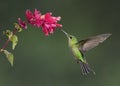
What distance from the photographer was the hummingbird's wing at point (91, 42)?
3.59m

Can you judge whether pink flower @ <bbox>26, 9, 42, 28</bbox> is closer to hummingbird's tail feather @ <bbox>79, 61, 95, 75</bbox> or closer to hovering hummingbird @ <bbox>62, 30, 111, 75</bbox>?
hovering hummingbird @ <bbox>62, 30, 111, 75</bbox>

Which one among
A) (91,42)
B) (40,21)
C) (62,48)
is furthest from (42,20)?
(62,48)

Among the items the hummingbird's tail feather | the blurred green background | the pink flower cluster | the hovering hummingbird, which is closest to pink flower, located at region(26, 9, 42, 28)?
the pink flower cluster

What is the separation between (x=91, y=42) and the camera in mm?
3691

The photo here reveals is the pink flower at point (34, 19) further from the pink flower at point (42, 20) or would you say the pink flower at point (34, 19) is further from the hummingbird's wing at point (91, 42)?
the hummingbird's wing at point (91, 42)

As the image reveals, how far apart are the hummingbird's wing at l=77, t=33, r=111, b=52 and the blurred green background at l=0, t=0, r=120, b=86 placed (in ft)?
14.5

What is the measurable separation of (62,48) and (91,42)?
18.1 ft

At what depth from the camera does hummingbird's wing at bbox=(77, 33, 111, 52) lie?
359 cm

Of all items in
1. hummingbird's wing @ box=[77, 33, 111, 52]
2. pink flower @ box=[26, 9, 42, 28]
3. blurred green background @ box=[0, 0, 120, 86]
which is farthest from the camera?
blurred green background @ box=[0, 0, 120, 86]

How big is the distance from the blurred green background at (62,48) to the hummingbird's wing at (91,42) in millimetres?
4412

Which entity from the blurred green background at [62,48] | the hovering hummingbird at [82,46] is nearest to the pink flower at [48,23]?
the hovering hummingbird at [82,46]

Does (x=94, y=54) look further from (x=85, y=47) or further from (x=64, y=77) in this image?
(x=85, y=47)

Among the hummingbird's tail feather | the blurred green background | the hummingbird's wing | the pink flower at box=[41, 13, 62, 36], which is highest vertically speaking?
the blurred green background

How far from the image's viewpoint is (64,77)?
28.6 ft
